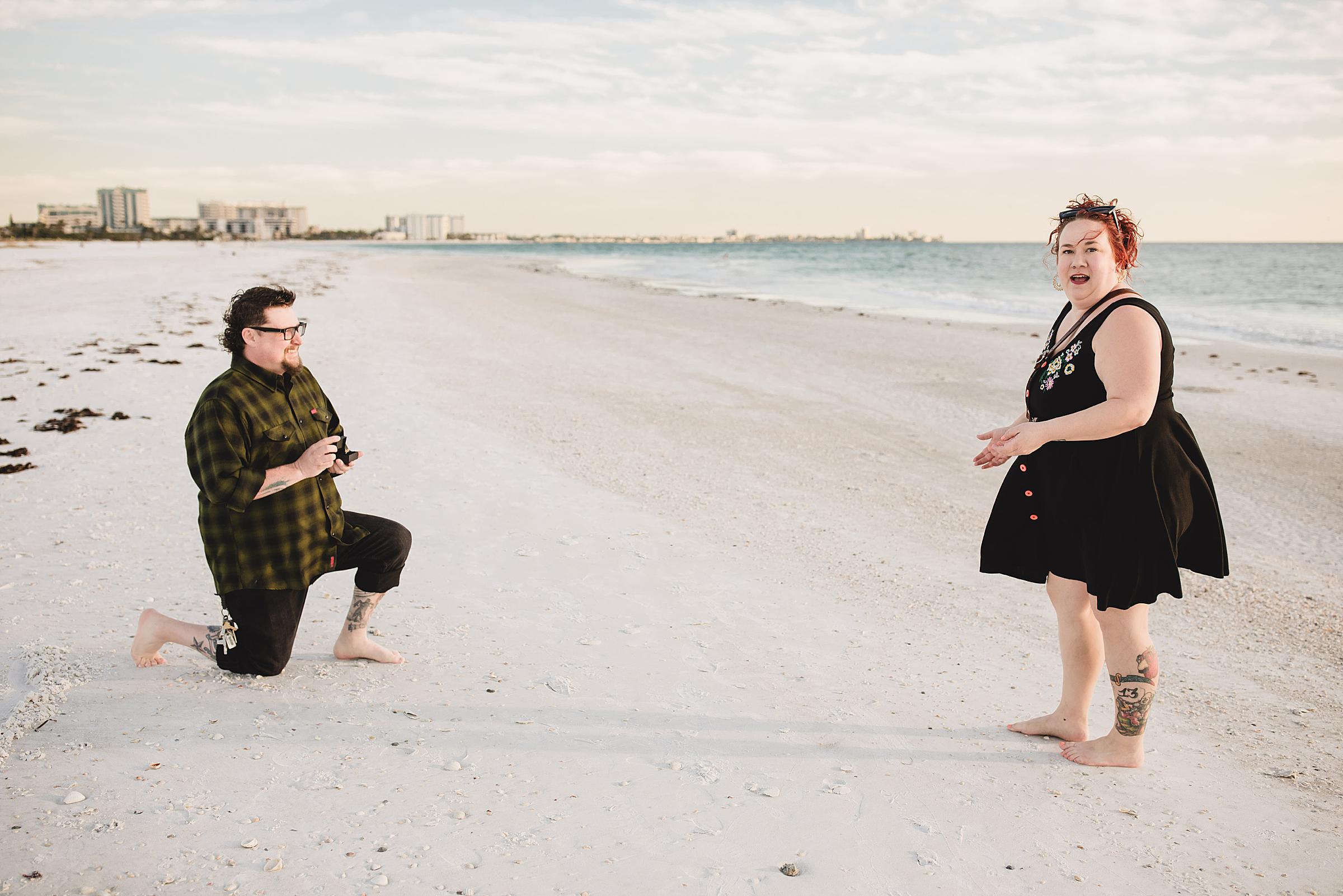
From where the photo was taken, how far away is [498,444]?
302 inches

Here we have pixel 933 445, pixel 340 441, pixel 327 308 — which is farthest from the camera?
pixel 327 308

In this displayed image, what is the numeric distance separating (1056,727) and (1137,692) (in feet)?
1.29

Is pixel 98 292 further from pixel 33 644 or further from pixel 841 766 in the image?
pixel 841 766

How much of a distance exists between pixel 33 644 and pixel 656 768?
8.93 feet

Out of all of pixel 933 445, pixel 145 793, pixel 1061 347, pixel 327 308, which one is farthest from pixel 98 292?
pixel 1061 347

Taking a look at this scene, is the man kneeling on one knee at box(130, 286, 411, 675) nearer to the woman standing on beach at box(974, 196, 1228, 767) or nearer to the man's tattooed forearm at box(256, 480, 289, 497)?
the man's tattooed forearm at box(256, 480, 289, 497)

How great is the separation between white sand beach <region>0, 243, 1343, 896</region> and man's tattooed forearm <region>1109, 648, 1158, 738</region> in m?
0.22

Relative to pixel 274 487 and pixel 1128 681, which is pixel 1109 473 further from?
pixel 274 487

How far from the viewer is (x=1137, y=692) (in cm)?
303

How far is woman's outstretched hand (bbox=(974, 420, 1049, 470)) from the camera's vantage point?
2.82 m

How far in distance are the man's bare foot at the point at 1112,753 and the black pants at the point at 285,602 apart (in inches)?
108

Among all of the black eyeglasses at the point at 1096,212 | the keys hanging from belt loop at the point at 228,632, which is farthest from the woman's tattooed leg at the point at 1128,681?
the keys hanging from belt loop at the point at 228,632

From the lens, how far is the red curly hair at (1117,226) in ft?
9.48

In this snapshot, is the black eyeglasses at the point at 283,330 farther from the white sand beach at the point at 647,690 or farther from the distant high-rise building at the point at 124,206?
the distant high-rise building at the point at 124,206
